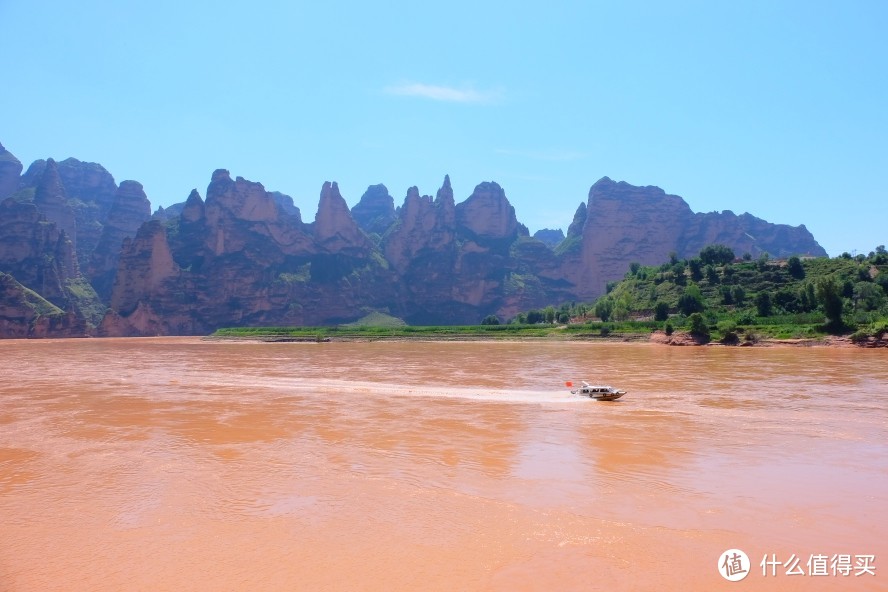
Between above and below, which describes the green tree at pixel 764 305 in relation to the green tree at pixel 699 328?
above

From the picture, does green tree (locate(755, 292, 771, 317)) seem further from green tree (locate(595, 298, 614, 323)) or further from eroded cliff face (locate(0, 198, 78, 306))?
eroded cliff face (locate(0, 198, 78, 306))

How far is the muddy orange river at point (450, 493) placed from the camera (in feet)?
29.7

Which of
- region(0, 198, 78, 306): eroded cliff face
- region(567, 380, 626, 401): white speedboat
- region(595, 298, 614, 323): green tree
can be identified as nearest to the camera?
region(567, 380, 626, 401): white speedboat

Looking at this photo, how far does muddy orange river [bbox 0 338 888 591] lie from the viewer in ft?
29.7

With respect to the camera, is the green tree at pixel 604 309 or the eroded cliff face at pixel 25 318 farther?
the eroded cliff face at pixel 25 318

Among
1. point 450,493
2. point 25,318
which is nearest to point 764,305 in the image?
point 450,493

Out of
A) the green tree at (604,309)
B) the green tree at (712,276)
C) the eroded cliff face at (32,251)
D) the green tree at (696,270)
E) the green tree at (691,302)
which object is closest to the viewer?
the green tree at (691,302)

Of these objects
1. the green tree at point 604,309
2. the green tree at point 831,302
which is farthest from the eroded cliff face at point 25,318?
the green tree at point 831,302

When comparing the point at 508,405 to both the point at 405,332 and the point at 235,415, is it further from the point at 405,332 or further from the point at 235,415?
the point at 405,332

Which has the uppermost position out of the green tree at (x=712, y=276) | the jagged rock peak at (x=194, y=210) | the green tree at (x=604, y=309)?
the jagged rock peak at (x=194, y=210)

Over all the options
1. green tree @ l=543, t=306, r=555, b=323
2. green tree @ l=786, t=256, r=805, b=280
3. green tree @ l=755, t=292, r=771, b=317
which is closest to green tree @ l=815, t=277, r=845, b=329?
green tree @ l=755, t=292, r=771, b=317

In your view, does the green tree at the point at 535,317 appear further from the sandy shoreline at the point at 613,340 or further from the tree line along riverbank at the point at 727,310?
the sandy shoreline at the point at 613,340

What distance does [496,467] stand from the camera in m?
15.3

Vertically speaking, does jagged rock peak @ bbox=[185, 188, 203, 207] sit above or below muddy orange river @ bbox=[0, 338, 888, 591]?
above
